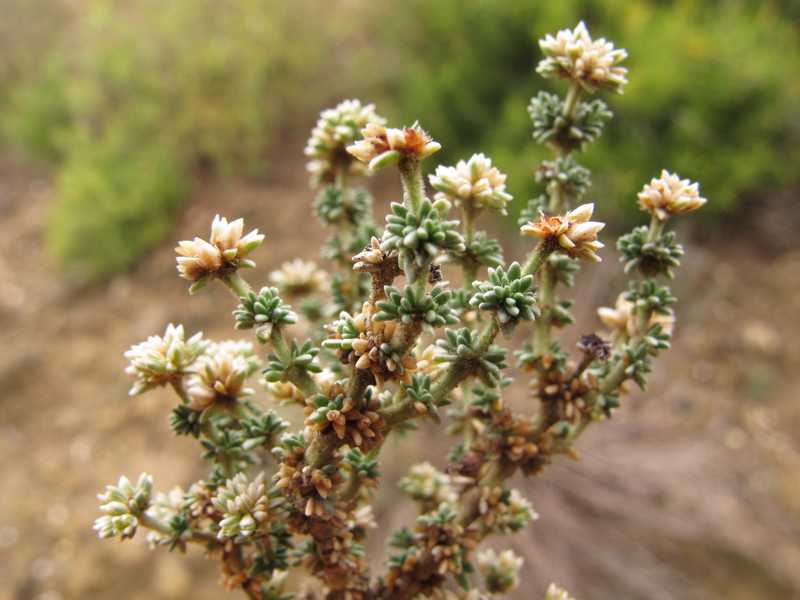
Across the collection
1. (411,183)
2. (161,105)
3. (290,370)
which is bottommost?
(290,370)

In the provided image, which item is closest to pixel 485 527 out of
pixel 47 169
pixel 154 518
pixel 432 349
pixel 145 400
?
pixel 432 349

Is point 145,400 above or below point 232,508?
above

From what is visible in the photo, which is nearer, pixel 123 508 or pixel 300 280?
pixel 123 508

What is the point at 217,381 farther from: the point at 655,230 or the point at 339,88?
the point at 339,88

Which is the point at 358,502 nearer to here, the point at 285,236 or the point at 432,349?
the point at 432,349

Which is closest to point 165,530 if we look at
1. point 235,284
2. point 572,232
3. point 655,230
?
point 235,284

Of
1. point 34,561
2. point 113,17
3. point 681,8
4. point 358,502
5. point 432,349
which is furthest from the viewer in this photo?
point 113,17

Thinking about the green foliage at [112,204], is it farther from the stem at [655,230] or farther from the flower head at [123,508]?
the stem at [655,230]
